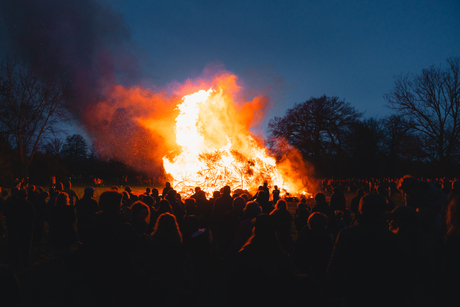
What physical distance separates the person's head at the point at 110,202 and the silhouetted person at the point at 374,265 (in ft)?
7.67

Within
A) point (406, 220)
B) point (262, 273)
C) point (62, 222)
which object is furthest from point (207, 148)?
point (262, 273)

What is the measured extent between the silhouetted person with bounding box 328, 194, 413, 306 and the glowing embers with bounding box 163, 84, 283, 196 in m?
12.8

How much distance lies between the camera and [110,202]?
8.98ft

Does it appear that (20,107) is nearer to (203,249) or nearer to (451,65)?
(203,249)

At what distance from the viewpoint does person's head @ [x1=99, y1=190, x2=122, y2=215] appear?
2.73m

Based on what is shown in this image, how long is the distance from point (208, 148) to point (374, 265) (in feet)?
44.4

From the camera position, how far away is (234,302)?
7.43 feet

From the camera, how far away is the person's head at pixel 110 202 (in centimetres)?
273

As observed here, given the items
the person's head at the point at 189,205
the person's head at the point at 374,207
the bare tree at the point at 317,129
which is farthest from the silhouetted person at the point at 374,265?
the bare tree at the point at 317,129

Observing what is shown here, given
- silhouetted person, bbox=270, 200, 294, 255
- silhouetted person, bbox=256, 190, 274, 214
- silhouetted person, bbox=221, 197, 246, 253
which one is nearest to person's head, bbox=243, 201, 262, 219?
silhouetted person, bbox=270, 200, 294, 255

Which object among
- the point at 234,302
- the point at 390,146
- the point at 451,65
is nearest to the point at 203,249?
the point at 234,302

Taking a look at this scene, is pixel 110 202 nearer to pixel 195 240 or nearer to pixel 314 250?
pixel 195 240

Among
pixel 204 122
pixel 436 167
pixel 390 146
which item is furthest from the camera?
pixel 390 146

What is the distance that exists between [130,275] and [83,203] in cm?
354
